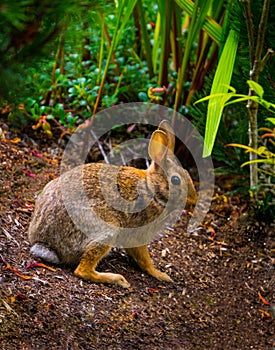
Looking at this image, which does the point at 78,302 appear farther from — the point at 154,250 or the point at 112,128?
the point at 112,128

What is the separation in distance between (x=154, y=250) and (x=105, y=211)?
0.71m

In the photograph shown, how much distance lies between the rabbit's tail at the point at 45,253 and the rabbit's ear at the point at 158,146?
74 cm

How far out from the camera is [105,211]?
3.42 metres

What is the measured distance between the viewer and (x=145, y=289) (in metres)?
3.54

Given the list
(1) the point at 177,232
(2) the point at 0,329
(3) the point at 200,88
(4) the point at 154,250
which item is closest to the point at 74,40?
(2) the point at 0,329

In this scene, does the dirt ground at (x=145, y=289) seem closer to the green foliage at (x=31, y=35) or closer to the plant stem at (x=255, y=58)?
the plant stem at (x=255, y=58)

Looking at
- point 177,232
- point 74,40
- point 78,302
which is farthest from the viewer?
point 177,232

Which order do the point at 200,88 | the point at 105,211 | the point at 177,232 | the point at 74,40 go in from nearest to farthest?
the point at 74,40 → the point at 105,211 → the point at 177,232 → the point at 200,88

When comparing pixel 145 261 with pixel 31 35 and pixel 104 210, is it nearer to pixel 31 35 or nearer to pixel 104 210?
pixel 104 210

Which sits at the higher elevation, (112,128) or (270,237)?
(112,128)

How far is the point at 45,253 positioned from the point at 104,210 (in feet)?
1.25

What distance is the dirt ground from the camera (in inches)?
116

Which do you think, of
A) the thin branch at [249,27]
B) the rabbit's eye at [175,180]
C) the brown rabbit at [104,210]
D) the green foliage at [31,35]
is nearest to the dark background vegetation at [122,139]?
the green foliage at [31,35]

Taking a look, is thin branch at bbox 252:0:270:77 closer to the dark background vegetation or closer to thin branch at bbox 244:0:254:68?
thin branch at bbox 244:0:254:68
